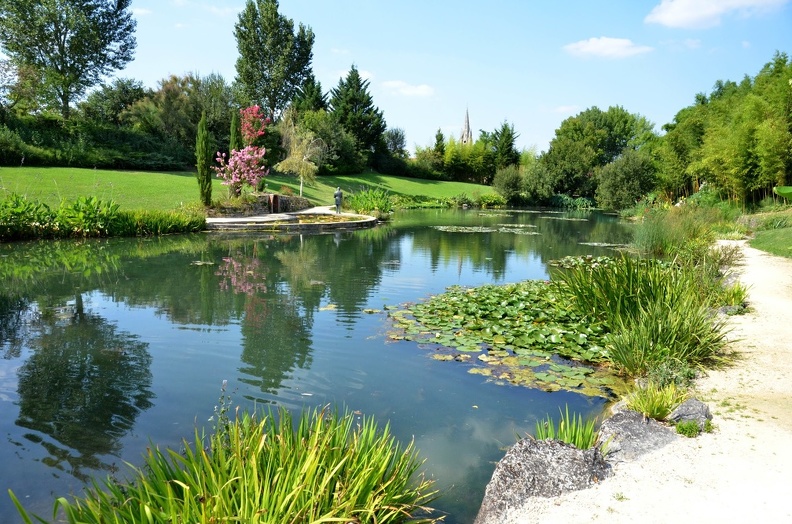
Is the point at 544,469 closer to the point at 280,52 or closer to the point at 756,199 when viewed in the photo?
the point at 756,199

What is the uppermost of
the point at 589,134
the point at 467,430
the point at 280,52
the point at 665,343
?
the point at 280,52

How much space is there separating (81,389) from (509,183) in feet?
139

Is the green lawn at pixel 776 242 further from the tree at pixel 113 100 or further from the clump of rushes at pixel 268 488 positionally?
the tree at pixel 113 100

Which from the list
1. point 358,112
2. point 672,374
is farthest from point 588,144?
point 672,374

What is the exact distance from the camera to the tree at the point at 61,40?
106 feet

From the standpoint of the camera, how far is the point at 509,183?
4438 cm

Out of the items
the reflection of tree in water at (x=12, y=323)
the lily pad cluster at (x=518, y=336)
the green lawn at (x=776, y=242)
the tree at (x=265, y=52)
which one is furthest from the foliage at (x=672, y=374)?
the tree at (x=265, y=52)

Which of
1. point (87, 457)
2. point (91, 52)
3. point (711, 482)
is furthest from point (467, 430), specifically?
point (91, 52)

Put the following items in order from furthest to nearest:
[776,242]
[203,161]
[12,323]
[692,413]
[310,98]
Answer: [310,98]
[203,161]
[776,242]
[12,323]
[692,413]

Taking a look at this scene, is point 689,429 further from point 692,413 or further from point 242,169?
point 242,169

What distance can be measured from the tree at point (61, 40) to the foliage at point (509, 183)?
31292mm

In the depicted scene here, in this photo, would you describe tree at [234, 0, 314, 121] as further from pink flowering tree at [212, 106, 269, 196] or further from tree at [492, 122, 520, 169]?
pink flowering tree at [212, 106, 269, 196]

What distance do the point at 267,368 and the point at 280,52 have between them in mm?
48790

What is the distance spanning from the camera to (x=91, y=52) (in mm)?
35531
